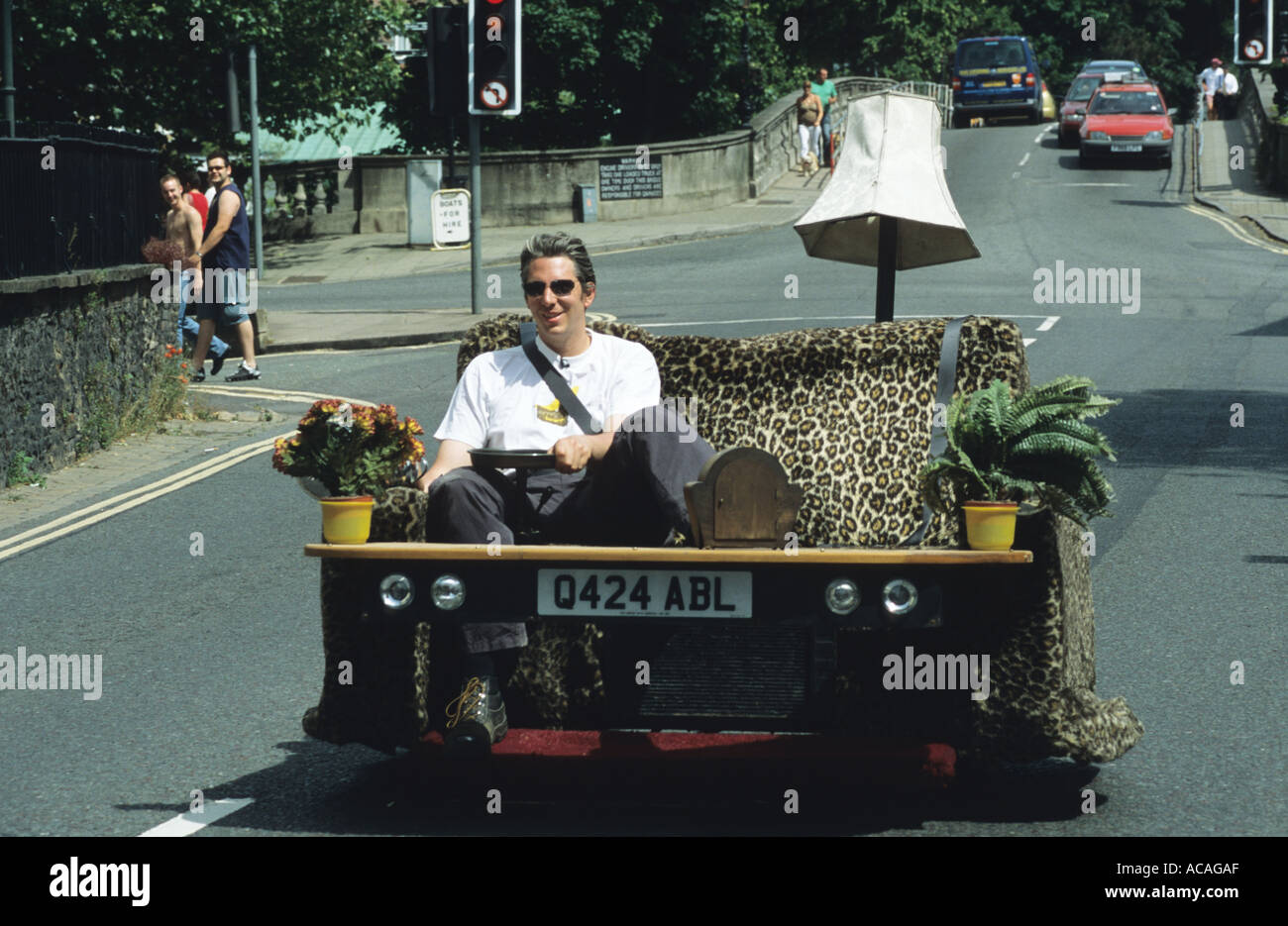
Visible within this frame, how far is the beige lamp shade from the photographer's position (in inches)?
274

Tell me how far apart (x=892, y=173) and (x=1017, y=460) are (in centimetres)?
237

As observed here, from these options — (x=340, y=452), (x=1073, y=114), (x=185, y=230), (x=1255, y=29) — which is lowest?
(x=340, y=452)

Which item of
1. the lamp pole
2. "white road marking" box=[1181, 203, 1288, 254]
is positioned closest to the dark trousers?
the lamp pole

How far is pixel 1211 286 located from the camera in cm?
2394

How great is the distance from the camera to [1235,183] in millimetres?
39562

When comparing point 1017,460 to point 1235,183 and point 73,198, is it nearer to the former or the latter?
point 73,198

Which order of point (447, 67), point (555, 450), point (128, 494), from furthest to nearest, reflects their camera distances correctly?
point (447, 67)
point (128, 494)
point (555, 450)

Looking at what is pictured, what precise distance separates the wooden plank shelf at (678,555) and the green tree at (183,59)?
20726 mm

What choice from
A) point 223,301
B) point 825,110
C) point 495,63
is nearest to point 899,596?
point 223,301

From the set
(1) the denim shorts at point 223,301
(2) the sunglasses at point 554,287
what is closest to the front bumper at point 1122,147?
(1) the denim shorts at point 223,301

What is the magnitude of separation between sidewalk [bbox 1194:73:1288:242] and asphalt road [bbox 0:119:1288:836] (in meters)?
15.9

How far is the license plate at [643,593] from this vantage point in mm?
4844

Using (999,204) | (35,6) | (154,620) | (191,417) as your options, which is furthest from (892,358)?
(999,204)
